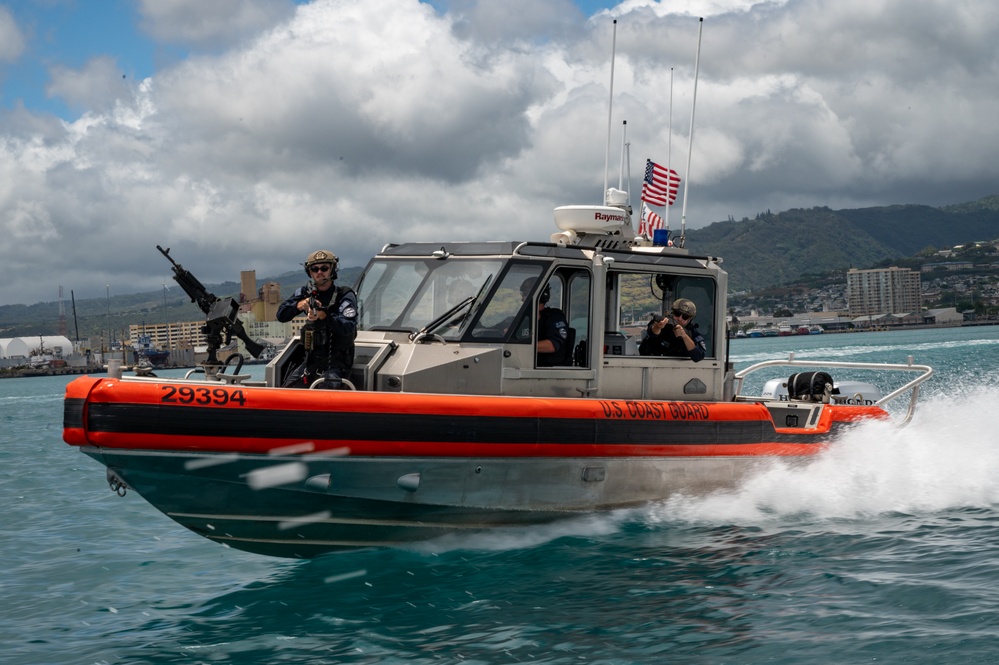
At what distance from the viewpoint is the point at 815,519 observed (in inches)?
399

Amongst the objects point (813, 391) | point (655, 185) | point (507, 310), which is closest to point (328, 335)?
point (507, 310)

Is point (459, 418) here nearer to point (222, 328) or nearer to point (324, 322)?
point (324, 322)

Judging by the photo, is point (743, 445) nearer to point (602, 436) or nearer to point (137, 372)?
point (602, 436)

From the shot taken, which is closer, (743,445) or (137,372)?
(137,372)

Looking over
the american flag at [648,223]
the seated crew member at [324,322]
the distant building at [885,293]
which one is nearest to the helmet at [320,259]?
the seated crew member at [324,322]

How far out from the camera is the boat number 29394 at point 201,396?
7.38 m

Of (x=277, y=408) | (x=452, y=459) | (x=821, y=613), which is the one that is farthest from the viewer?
(x=452, y=459)

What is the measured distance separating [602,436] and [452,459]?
57.7 inches

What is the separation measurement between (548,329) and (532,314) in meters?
0.23

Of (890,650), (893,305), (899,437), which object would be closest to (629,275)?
(899,437)

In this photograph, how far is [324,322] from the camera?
8273mm

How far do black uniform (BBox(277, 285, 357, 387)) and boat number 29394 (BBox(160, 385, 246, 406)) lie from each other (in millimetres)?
961

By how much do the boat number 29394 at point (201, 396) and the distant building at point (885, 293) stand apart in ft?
580

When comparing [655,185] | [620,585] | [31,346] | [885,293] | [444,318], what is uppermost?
[885,293]
